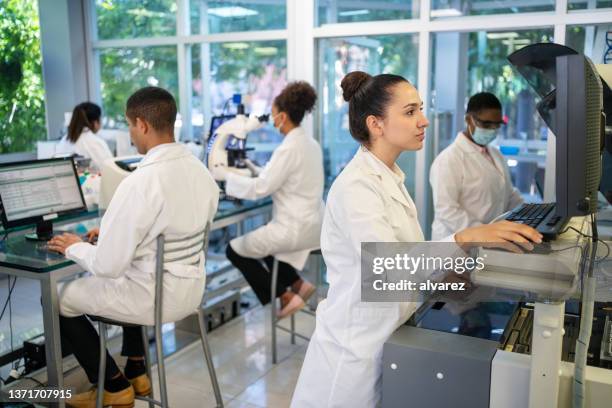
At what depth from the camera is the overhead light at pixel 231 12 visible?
4.29 m

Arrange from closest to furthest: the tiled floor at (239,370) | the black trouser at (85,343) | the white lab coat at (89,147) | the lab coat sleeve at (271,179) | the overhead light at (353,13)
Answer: the black trouser at (85,343) < the tiled floor at (239,370) < the lab coat sleeve at (271,179) < the overhead light at (353,13) < the white lab coat at (89,147)

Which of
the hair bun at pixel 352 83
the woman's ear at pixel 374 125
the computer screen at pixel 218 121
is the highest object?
the hair bun at pixel 352 83

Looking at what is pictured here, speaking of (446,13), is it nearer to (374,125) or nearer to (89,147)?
(374,125)

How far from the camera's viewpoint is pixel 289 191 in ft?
10.1

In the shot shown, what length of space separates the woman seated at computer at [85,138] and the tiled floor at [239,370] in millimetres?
1518

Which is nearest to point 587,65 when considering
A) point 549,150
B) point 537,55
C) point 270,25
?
point 537,55

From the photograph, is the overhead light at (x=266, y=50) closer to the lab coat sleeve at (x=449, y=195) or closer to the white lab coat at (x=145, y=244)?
the lab coat sleeve at (x=449, y=195)

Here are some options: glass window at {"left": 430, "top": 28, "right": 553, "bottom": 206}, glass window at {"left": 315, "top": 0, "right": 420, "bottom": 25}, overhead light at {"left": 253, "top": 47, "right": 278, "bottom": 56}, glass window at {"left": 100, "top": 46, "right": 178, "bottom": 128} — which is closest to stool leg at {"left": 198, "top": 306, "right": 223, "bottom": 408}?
glass window at {"left": 430, "top": 28, "right": 553, "bottom": 206}

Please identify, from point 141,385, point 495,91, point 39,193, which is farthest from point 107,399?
point 495,91

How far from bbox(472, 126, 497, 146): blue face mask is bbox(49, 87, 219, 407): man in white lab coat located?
4.36ft

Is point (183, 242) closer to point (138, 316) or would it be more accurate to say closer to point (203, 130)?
point (138, 316)

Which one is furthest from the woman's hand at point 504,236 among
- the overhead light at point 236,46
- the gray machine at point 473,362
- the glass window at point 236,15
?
the overhead light at point 236,46

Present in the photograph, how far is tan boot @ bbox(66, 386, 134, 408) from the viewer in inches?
91.7

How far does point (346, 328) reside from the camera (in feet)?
4.56
